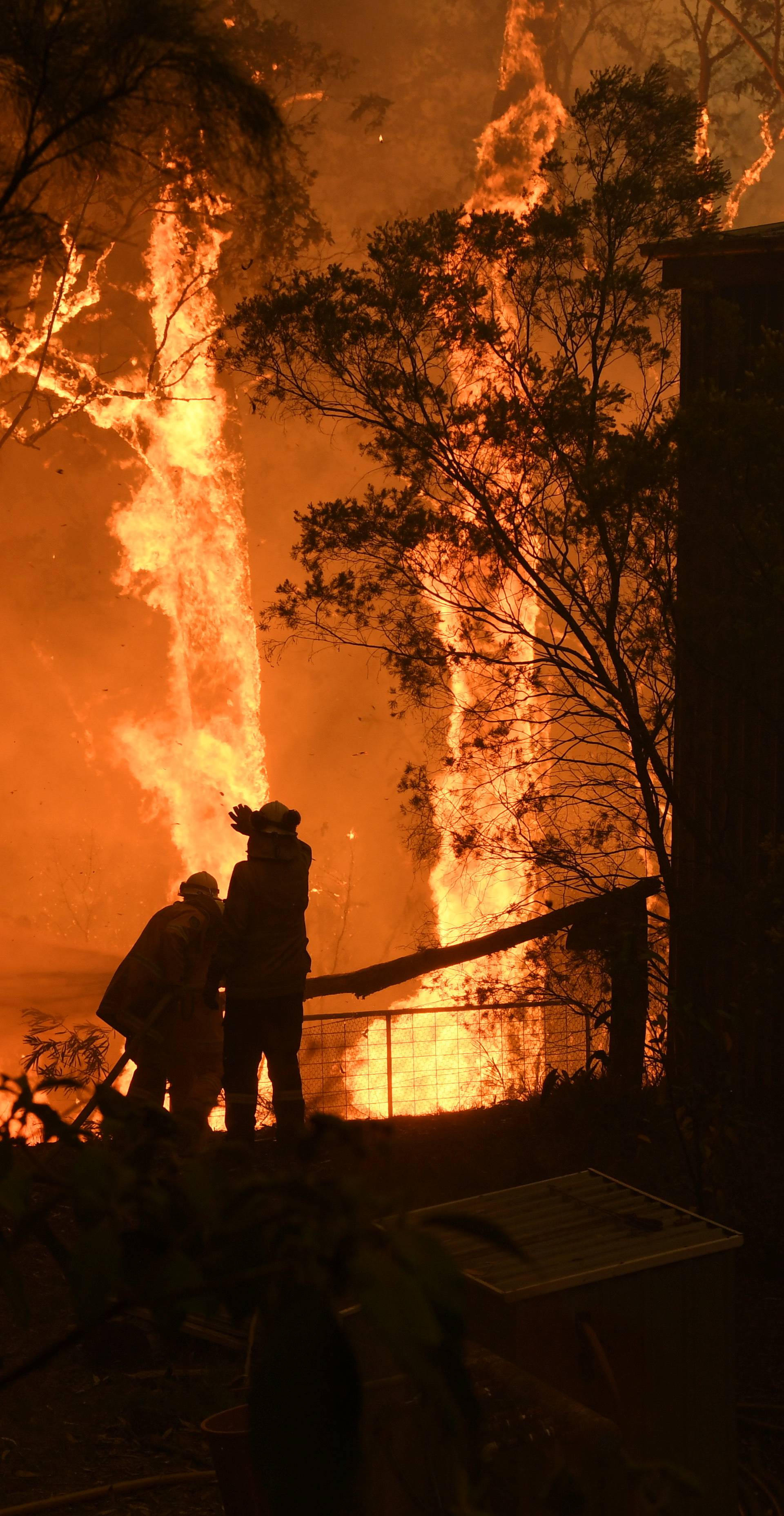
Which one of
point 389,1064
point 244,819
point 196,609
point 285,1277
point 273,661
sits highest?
point 196,609

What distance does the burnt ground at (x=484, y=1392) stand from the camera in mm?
3301

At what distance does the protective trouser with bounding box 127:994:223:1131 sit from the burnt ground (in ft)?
1.46

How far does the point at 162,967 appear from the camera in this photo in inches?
234

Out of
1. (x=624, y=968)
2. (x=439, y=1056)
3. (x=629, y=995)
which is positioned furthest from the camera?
(x=439, y=1056)

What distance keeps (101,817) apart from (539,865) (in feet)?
50.6

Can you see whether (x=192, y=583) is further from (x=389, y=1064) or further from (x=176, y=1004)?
(x=176, y=1004)

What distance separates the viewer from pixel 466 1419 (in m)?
0.79

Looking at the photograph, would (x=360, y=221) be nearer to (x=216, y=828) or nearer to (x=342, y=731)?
(x=342, y=731)

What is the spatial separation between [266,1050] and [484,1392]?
14.0ft

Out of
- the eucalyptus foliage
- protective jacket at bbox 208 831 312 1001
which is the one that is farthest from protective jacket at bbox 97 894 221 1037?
the eucalyptus foliage

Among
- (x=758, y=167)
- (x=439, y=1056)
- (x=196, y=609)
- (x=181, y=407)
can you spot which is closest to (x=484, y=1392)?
(x=439, y=1056)

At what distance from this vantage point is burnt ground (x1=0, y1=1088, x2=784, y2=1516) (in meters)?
3.30

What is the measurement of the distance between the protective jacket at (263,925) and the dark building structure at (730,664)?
1.93 meters

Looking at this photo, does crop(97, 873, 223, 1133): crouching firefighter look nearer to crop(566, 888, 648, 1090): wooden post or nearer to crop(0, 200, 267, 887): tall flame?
crop(566, 888, 648, 1090): wooden post
